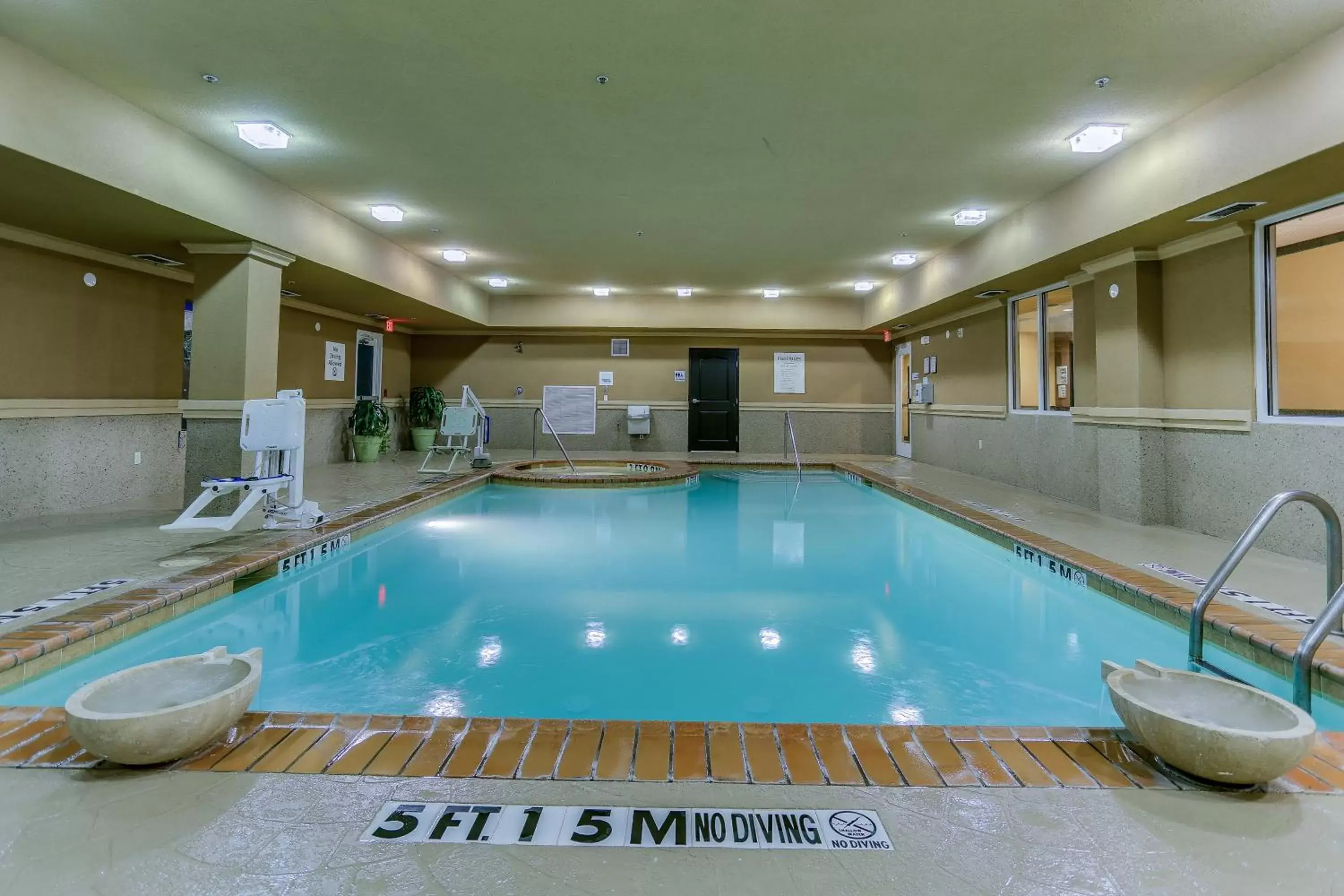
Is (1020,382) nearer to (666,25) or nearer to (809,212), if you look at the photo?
(809,212)

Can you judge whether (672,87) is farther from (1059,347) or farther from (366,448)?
(366,448)

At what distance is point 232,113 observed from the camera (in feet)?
13.3

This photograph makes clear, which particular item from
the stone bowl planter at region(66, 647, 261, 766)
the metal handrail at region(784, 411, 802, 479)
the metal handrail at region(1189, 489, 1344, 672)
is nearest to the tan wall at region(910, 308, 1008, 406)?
the metal handrail at region(784, 411, 802, 479)

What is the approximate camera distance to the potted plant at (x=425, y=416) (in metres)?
11.0

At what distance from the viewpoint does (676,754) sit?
1.61 meters

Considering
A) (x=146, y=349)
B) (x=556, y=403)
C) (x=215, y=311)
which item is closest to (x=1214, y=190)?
(x=215, y=311)

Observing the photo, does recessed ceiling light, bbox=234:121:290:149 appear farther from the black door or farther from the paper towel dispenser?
the black door

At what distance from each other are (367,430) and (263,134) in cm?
576

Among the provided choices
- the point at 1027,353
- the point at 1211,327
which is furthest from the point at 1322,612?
the point at 1027,353

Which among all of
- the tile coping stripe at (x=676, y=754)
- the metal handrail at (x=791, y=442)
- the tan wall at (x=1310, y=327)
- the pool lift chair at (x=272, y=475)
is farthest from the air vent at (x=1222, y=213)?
the pool lift chair at (x=272, y=475)

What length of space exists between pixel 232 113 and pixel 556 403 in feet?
24.9

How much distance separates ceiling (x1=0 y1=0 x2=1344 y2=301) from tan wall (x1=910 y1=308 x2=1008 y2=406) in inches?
78.1

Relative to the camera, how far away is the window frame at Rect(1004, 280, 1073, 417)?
6.61 metres

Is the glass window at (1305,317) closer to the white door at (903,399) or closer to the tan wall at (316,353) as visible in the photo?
the white door at (903,399)
